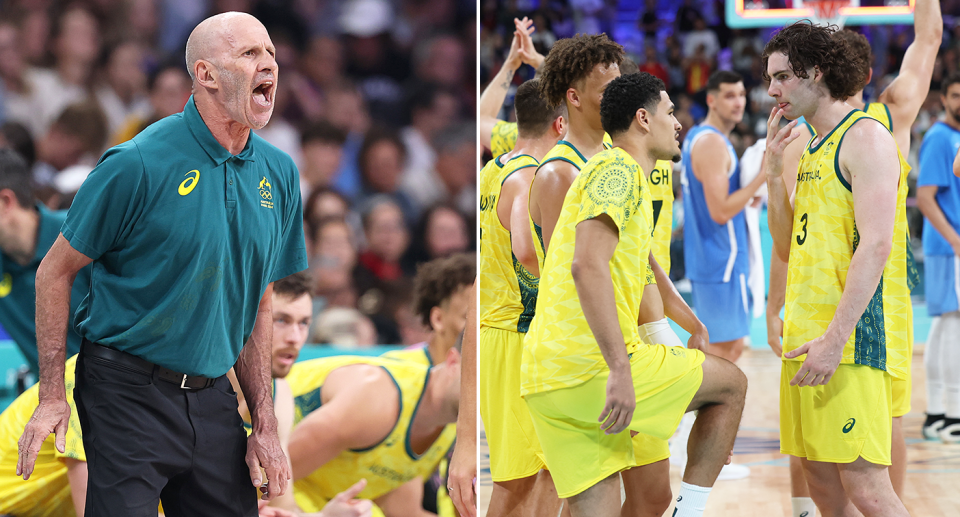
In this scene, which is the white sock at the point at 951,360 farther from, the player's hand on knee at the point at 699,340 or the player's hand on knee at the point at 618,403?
the player's hand on knee at the point at 618,403

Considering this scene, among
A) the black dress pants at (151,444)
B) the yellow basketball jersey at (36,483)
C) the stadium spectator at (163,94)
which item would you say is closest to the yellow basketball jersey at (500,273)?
the black dress pants at (151,444)

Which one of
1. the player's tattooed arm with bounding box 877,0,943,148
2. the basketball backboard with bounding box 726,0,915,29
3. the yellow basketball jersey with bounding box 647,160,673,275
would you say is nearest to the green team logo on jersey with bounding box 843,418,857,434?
the yellow basketball jersey with bounding box 647,160,673,275

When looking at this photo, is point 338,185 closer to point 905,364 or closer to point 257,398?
point 257,398

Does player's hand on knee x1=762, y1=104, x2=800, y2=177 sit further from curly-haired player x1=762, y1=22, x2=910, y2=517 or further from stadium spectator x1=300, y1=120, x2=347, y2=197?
stadium spectator x1=300, y1=120, x2=347, y2=197

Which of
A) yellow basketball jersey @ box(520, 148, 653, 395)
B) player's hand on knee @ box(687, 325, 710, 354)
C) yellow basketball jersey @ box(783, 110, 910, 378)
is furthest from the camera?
player's hand on knee @ box(687, 325, 710, 354)

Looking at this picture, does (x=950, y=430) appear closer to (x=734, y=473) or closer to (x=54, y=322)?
(x=734, y=473)

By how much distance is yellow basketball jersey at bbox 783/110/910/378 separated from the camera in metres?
2.27

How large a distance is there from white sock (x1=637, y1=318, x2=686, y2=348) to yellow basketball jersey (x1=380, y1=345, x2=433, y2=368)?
1.07 m

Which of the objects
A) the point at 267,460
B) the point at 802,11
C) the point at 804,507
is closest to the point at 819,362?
the point at 804,507

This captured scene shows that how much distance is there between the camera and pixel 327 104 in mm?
5781

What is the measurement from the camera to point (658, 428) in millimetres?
2047

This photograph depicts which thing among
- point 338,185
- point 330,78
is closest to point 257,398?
point 338,185

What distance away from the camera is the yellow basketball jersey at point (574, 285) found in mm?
1988

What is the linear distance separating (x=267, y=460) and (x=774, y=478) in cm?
286
